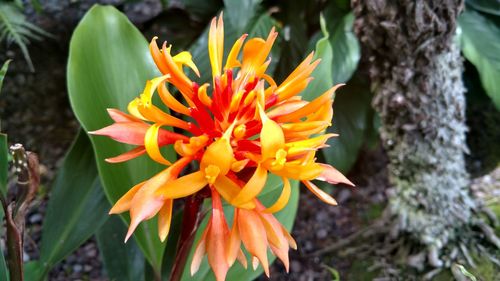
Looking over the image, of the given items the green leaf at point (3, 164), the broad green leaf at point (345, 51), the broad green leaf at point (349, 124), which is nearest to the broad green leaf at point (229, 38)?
the broad green leaf at point (345, 51)

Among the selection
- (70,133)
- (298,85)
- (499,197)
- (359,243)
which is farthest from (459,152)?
(70,133)

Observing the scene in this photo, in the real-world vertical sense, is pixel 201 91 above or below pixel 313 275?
above

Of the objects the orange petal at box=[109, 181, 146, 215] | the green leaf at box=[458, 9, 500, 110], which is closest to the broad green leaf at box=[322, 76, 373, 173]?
the green leaf at box=[458, 9, 500, 110]

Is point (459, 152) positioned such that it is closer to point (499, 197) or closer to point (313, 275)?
point (499, 197)

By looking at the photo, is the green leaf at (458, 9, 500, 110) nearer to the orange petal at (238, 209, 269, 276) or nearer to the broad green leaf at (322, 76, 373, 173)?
the broad green leaf at (322, 76, 373, 173)

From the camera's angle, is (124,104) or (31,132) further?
(31,132)

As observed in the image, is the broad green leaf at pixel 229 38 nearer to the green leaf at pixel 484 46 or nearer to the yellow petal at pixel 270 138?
the green leaf at pixel 484 46
